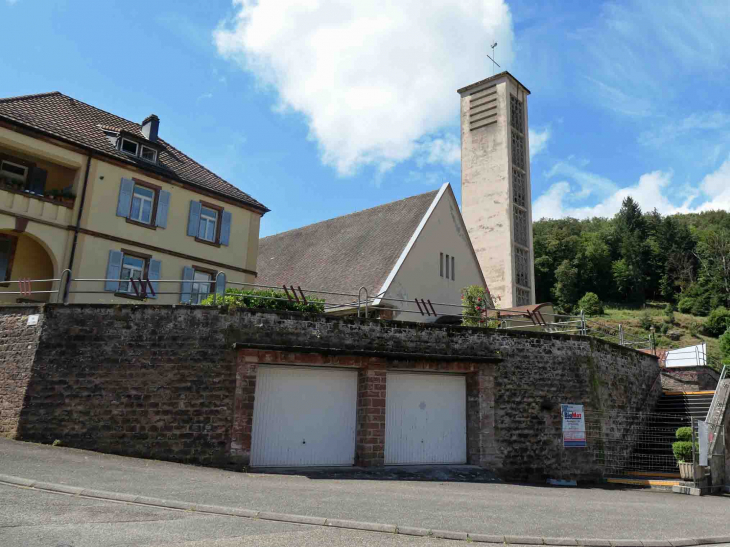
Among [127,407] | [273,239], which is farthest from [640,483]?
[273,239]

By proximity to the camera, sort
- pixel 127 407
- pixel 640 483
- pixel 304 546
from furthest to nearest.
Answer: pixel 640 483 → pixel 127 407 → pixel 304 546

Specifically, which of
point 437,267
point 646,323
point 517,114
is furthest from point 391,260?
point 646,323

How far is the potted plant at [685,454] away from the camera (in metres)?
14.8

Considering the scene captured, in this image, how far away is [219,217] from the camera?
72.6 ft

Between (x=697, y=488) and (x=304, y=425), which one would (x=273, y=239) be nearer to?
(x=304, y=425)

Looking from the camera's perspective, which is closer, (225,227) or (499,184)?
(225,227)

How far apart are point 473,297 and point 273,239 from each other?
12.5 m

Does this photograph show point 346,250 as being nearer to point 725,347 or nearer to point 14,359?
point 14,359

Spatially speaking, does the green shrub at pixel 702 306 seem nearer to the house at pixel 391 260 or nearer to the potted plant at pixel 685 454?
the house at pixel 391 260

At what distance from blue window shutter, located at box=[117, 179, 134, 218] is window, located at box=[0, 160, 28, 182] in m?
2.85

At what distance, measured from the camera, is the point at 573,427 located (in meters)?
16.6

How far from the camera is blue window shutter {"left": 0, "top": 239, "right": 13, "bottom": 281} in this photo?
18219mm

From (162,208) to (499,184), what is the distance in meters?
26.4

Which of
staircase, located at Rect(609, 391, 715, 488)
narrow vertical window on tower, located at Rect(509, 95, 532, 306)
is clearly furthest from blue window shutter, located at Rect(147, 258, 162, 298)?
narrow vertical window on tower, located at Rect(509, 95, 532, 306)
